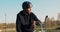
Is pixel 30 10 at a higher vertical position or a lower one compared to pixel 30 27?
higher

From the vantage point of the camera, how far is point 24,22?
3.73m

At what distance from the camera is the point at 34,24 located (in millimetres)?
3762

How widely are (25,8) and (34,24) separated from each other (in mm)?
283

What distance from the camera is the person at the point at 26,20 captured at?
3701 millimetres

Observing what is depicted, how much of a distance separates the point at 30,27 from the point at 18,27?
18 cm

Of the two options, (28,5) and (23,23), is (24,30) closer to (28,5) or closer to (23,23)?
(23,23)

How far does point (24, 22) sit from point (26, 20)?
2.2 inches

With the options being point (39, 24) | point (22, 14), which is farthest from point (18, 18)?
point (39, 24)

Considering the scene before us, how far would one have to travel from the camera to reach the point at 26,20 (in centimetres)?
377

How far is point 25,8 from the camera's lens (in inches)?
146

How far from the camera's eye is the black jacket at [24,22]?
12.2ft

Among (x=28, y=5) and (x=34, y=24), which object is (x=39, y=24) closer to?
(x=34, y=24)

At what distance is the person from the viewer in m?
3.70

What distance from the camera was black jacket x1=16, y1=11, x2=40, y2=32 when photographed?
372 centimetres
